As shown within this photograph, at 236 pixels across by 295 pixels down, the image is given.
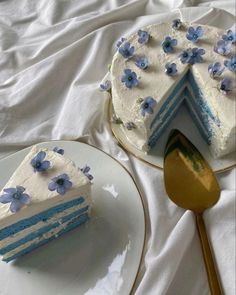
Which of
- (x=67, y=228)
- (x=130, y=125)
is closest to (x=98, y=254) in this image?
(x=67, y=228)

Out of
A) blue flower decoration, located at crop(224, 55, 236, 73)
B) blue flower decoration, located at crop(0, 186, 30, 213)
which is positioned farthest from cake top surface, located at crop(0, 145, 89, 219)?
blue flower decoration, located at crop(224, 55, 236, 73)

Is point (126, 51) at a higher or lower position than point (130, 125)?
higher

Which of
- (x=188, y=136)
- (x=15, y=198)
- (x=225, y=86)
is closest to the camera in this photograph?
(x=15, y=198)

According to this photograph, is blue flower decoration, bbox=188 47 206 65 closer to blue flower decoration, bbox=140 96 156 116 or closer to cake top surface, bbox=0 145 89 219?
blue flower decoration, bbox=140 96 156 116

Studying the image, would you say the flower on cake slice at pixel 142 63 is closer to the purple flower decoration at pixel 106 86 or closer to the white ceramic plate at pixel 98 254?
the purple flower decoration at pixel 106 86

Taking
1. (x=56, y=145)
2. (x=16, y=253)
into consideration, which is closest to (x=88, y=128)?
(x=56, y=145)

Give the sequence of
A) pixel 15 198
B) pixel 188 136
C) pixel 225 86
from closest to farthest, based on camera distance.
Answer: pixel 15 198
pixel 225 86
pixel 188 136

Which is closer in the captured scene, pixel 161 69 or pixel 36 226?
pixel 36 226

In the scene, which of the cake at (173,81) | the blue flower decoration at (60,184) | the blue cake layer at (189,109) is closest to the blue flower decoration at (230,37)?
the cake at (173,81)

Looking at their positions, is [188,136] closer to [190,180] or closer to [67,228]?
[190,180]
